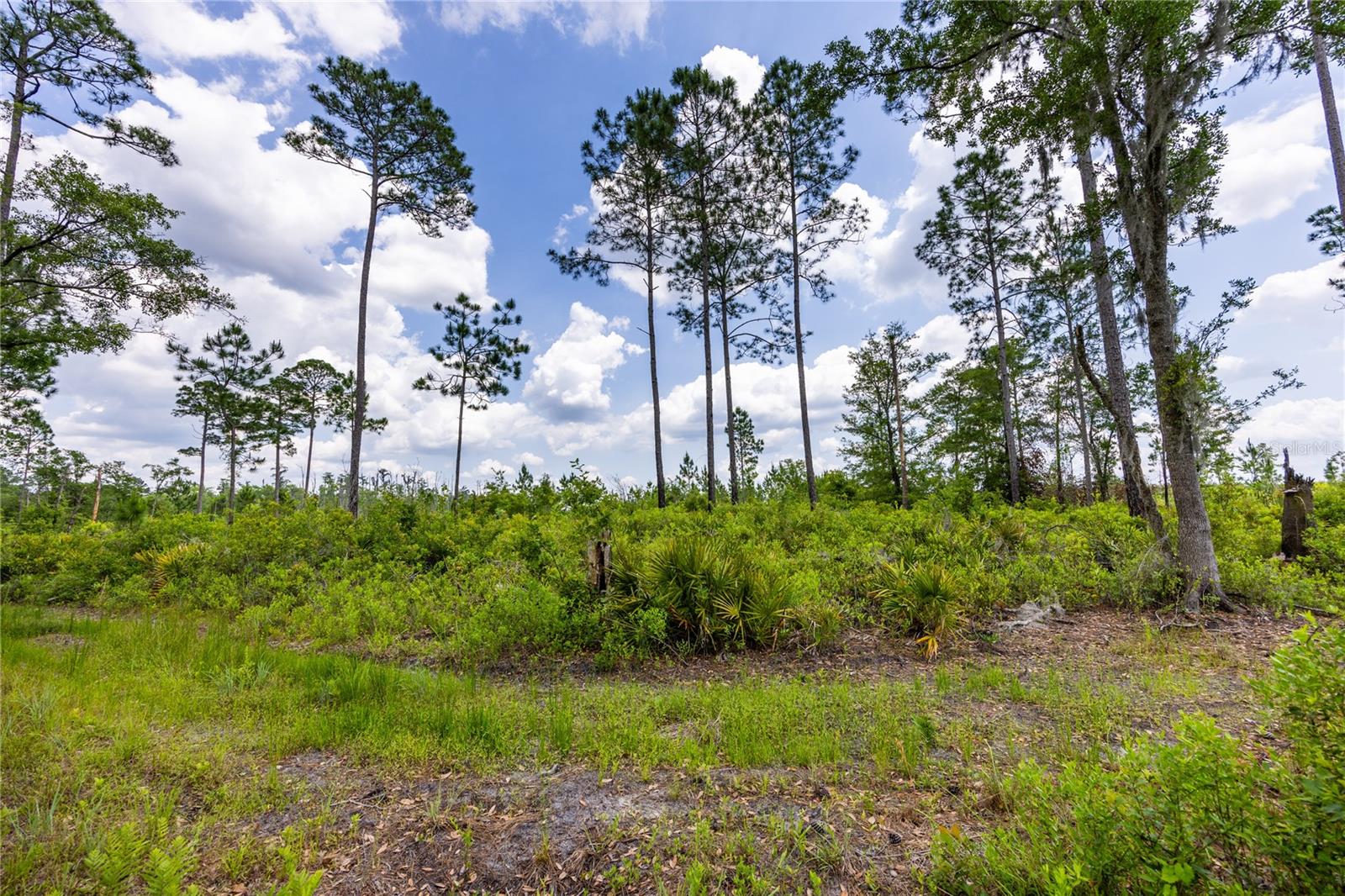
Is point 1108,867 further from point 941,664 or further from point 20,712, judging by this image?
point 20,712

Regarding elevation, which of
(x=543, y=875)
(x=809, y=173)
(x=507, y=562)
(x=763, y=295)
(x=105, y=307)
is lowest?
(x=543, y=875)

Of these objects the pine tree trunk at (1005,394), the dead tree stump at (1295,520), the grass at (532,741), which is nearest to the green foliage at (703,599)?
the grass at (532,741)

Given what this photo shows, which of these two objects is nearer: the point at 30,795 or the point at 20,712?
the point at 30,795

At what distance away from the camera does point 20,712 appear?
12.4 feet

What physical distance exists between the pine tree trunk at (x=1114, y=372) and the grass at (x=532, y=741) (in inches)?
135

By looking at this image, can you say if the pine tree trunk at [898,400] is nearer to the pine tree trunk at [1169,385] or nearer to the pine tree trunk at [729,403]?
the pine tree trunk at [729,403]

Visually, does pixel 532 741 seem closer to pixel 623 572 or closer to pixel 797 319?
pixel 623 572

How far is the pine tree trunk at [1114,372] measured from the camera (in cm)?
755

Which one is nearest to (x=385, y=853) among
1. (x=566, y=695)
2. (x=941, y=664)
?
(x=566, y=695)

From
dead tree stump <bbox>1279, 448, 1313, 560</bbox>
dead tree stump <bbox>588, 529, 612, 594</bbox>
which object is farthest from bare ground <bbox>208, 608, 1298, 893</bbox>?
dead tree stump <bbox>1279, 448, 1313, 560</bbox>

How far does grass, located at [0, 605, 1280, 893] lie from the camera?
255 centimetres

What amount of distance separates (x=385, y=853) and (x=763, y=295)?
1931 cm

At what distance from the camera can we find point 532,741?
376cm

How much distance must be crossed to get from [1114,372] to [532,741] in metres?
11.5
